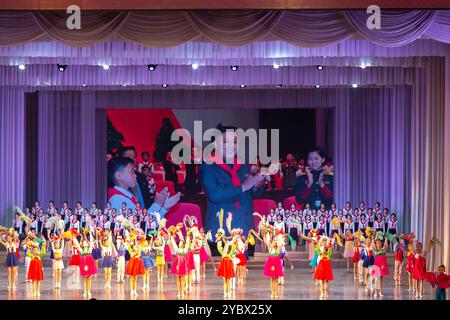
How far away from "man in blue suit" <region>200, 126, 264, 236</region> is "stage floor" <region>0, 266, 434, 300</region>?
4.84 metres

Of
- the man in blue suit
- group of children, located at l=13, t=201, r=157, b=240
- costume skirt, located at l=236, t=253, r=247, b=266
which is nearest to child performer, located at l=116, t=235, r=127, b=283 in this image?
costume skirt, located at l=236, t=253, r=247, b=266

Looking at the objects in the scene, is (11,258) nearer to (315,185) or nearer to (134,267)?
(134,267)

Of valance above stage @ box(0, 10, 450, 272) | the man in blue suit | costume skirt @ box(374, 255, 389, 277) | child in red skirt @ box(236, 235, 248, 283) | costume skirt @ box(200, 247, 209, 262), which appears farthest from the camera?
the man in blue suit

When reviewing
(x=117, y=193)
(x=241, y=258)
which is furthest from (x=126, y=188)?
(x=241, y=258)

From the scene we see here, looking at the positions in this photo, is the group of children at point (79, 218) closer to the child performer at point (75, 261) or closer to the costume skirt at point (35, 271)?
the child performer at point (75, 261)

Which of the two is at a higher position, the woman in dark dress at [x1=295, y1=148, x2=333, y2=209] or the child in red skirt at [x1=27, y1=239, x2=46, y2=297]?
the woman in dark dress at [x1=295, y1=148, x2=333, y2=209]

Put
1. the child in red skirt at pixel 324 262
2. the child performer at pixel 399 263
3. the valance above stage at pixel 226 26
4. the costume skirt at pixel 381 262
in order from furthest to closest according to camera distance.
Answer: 1. the child performer at pixel 399 263
2. the costume skirt at pixel 381 262
3. the child in red skirt at pixel 324 262
4. the valance above stage at pixel 226 26

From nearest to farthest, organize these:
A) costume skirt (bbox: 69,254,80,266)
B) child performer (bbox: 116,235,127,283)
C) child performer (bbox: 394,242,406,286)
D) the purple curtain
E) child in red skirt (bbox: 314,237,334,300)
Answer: child in red skirt (bbox: 314,237,334,300), child performer (bbox: 394,242,406,286), child performer (bbox: 116,235,127,283), costume skirt (bbox: 69,254,80,266), the purple curtain

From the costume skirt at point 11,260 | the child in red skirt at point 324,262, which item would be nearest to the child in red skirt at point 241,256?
the child in red skirt at point 324,262

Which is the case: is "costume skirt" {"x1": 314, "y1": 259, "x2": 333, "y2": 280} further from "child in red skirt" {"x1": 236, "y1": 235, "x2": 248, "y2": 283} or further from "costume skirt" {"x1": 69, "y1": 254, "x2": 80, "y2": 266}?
"costume skirt" {"x1": 69, "y1": 254, "x2": 80, "y2": 266}

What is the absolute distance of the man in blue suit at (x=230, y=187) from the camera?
23.6 metres

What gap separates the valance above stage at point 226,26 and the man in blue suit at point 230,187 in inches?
372

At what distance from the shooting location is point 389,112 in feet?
75.4

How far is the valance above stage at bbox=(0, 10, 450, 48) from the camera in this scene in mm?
14000
